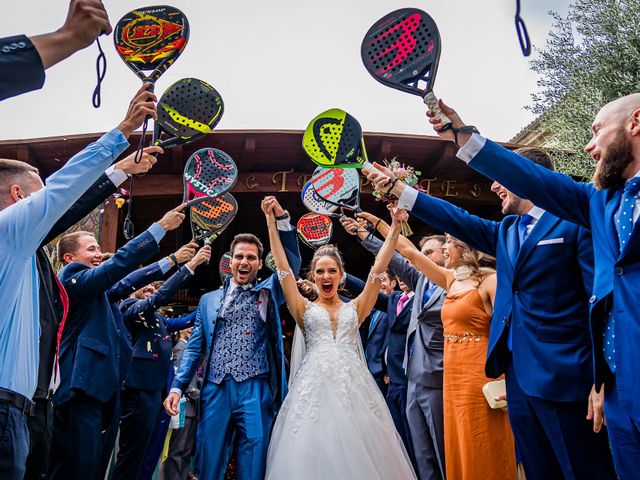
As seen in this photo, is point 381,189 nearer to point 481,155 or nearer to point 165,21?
point 481,155

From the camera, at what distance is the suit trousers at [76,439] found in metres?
3.58

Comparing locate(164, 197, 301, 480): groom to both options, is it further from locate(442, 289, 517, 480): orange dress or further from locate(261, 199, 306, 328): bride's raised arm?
locate(442, 289, 517, 480): orange dress

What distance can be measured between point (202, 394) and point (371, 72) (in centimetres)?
263

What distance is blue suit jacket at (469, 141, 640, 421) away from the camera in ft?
5.41

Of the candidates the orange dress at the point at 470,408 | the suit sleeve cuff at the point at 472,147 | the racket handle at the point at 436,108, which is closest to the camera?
the suit sleeve cuff at the point at 472,147

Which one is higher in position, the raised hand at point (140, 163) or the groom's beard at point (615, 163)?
the raised hand at point (140, 163)

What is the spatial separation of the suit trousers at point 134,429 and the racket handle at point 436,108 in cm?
404

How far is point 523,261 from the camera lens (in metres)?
2.46

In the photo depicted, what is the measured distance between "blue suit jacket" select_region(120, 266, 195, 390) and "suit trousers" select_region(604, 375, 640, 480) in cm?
397

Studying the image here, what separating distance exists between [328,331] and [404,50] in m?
2.43

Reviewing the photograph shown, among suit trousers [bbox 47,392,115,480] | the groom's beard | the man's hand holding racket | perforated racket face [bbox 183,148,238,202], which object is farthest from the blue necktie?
suit trousers [bbox 47,392,115,480]

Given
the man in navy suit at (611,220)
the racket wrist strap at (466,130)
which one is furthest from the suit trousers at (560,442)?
the racket wrist strap at (466,130)

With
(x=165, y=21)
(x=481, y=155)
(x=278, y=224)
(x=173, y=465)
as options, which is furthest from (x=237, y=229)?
(x=481, y=155)

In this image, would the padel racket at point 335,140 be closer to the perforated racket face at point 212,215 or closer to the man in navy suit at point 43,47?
the perforated racket face at point 212,215
